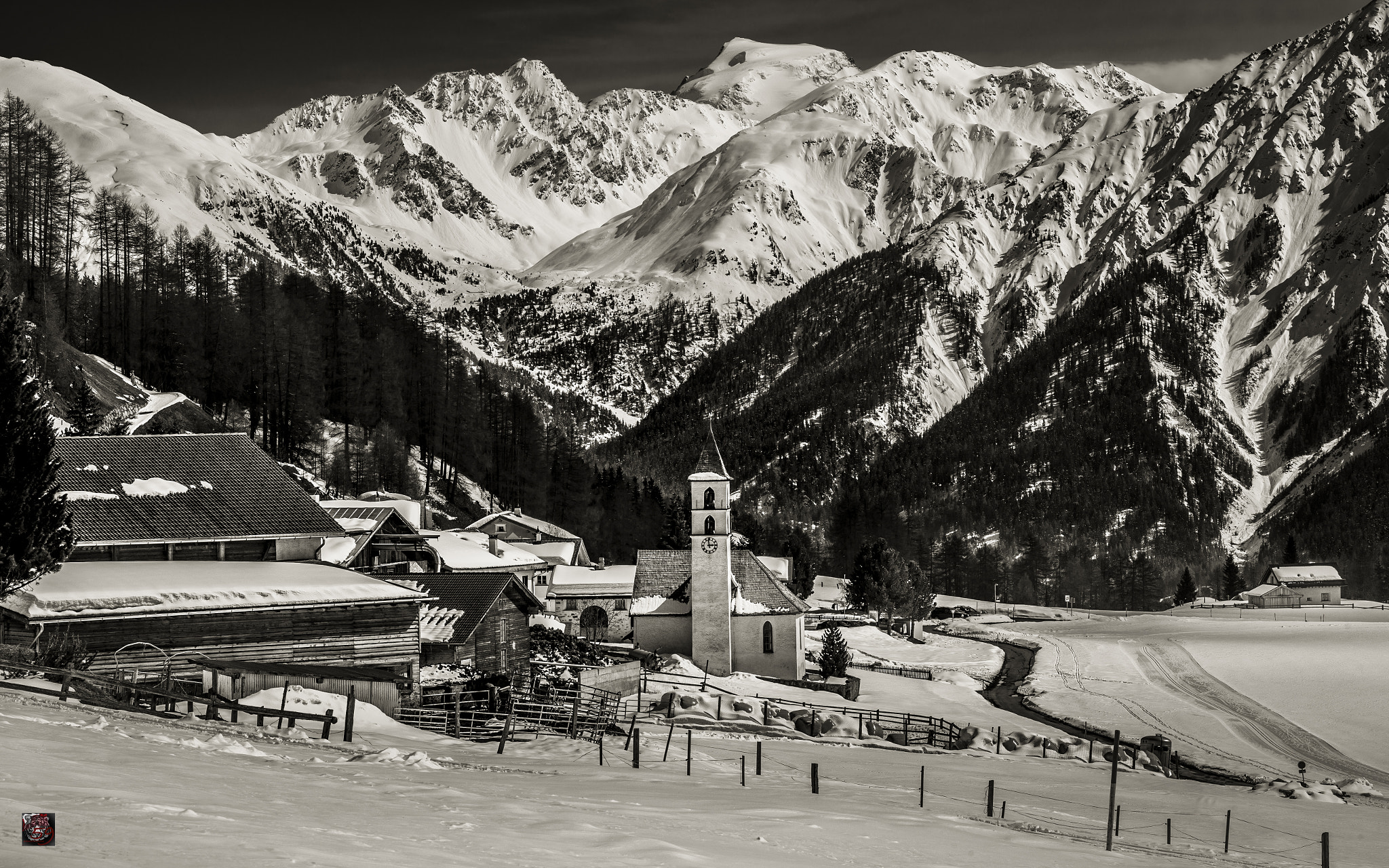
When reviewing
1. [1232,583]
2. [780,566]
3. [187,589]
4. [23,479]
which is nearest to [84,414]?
[187,589]

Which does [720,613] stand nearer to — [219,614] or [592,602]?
[592,602]

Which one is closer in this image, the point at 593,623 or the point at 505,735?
the point at 505,735

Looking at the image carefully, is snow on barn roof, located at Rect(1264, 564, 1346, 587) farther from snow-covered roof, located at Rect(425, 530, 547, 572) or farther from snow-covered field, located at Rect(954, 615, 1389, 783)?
snow-covered roof, located at Rect(425, 530, 547, 572)

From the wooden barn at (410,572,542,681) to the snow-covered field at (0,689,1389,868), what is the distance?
42.9ft

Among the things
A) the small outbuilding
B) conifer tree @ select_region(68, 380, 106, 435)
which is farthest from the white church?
the small outbuilding

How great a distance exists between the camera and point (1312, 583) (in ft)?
520

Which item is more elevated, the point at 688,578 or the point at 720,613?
the point at 688,578

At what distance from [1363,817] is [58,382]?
213 ft

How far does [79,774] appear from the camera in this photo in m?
15.4

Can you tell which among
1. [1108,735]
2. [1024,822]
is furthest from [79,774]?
[1108,735]

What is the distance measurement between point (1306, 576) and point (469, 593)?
145584 mm


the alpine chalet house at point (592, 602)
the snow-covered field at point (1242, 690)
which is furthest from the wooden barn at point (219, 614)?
the alpine chalet house at point (592, 602)

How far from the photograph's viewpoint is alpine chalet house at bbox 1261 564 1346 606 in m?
157

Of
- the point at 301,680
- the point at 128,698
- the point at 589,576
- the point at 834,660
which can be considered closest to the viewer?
the point at 128,698
